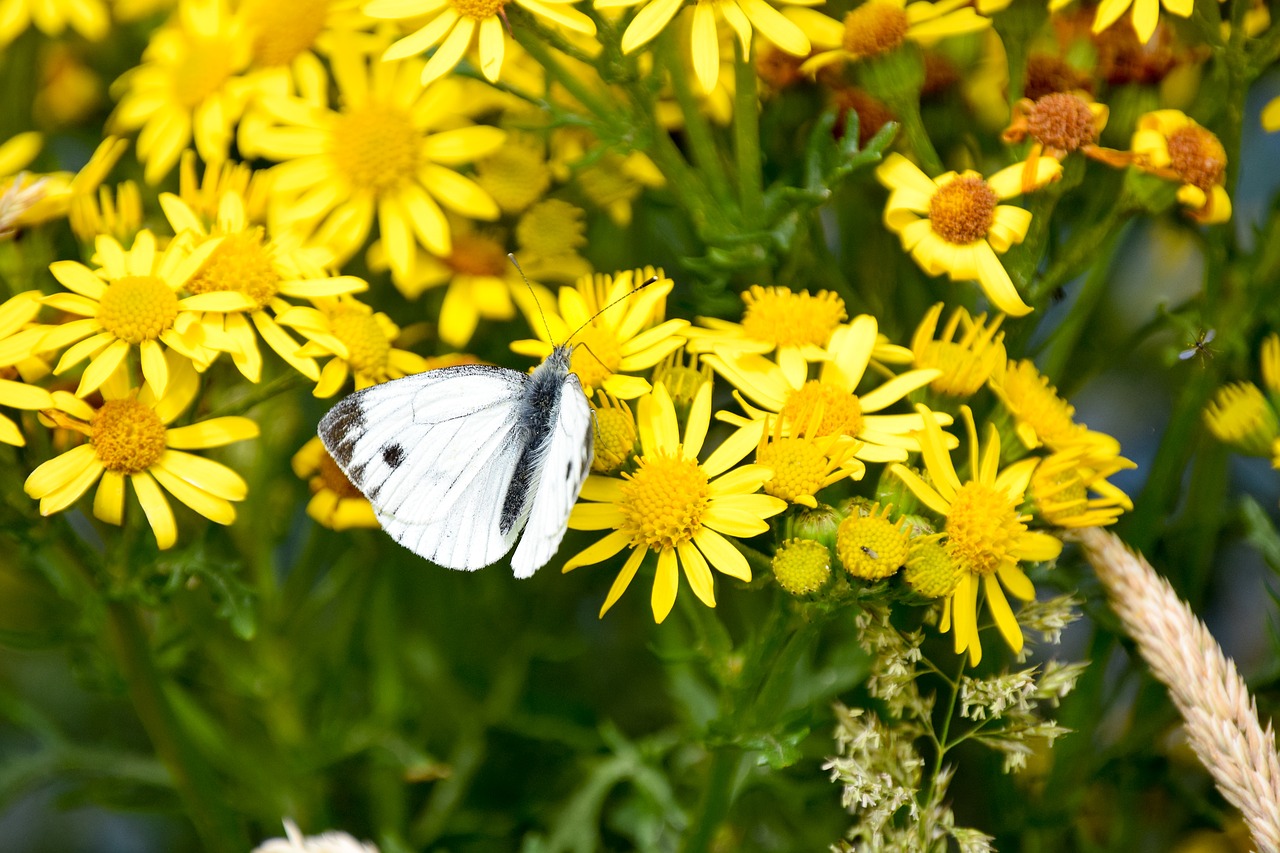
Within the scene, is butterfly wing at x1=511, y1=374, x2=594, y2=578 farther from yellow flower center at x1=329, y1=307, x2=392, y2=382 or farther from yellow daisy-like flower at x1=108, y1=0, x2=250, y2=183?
yellow daisy-like flower at x1=108, y1=0, x2=250, y2=183

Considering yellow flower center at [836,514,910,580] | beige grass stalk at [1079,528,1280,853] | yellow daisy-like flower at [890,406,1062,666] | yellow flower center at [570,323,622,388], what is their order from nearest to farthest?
beige grass stalk at [1079,528,1280,853]
yellow flower center at [836,514,910,580]
yellow daisy-like flower at [890,406,1062,666]
yellow flower center at [570,323,622,388]

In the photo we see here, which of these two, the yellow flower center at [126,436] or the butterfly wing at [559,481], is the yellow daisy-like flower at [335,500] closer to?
the yellow flower center at [126,436]

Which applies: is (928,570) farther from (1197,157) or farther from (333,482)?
(333,482)

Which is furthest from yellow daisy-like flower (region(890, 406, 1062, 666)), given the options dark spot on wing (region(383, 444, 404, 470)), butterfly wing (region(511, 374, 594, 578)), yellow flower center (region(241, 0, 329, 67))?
yellow flower center (region(241, 0, 329, 67))

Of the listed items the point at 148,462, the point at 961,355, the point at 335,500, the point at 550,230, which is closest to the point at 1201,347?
the point at 961,355

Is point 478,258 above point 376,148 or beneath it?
beneath

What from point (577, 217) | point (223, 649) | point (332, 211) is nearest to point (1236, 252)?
point (577, 217)

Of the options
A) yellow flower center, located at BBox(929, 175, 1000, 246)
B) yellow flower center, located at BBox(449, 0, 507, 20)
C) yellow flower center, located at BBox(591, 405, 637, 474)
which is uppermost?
yellow flower center, located at BBox(449, 0, 507, 20)

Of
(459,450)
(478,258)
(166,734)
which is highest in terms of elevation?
(478,258)
